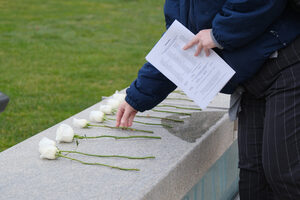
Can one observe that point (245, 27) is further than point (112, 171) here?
No

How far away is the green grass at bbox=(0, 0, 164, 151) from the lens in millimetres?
4227

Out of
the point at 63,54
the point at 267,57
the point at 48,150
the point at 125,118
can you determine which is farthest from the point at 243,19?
the point at 63,54

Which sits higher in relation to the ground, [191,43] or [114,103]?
[191,43]

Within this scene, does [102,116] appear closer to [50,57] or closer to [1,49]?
[50,57]

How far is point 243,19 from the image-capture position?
1716mm

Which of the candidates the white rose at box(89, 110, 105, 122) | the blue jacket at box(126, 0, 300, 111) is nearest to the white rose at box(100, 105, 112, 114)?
the white rose at box(89, 110, 105, 122)

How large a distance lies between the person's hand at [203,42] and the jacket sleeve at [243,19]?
6 cm

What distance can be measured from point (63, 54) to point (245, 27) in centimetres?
490

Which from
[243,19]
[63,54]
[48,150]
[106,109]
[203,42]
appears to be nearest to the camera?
[243,19]

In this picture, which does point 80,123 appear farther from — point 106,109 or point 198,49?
point 198,49

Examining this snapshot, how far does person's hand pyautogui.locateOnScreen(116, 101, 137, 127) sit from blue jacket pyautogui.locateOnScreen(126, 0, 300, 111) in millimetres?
544

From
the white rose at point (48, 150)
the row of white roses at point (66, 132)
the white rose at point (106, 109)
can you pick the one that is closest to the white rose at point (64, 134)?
the row of white roses at point (66, 132)

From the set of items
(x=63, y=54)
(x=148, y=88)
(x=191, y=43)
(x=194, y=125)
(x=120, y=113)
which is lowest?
(x=63, y=54)

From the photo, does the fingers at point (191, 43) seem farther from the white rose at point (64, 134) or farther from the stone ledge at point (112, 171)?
the white rose at point (64, 134)
